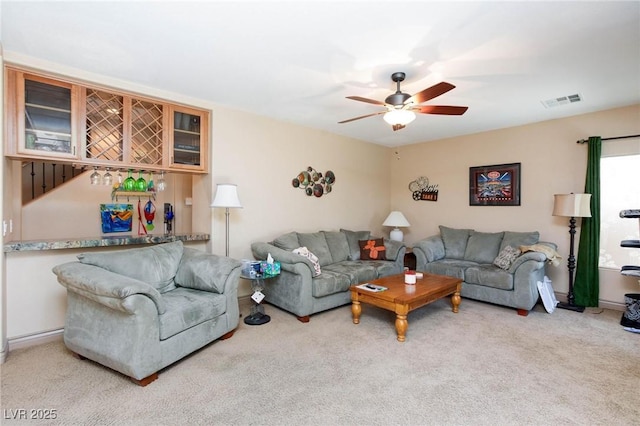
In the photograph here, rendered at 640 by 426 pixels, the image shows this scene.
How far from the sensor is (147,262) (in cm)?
288

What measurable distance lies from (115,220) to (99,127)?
172 cm

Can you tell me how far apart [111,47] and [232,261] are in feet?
6.82

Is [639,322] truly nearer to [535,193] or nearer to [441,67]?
[535,193]

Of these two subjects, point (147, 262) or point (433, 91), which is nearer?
point (433, 91)

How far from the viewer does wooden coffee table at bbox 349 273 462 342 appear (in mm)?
2959

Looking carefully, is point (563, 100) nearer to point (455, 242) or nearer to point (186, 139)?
point (455, 242)

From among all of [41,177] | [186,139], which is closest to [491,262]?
[186,139]

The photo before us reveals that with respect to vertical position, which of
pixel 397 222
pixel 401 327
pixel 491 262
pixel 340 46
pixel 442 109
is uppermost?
pixel 340 46

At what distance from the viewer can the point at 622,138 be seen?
152 inches

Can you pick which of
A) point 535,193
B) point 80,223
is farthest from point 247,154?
point 535,193

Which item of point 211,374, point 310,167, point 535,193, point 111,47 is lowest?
point 211,374

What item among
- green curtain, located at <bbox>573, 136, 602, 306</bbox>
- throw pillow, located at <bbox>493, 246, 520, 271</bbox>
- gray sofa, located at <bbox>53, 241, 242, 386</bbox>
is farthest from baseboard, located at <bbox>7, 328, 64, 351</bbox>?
green curtain, located at <bbox>573, 136, 602, 306</bbox>

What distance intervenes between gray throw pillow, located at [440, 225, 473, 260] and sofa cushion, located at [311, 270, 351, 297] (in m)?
2.10

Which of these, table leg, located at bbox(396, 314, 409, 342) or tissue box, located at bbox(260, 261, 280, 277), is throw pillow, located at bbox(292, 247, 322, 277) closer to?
tissue box, located at bbox(260, 261, 280, 277)
